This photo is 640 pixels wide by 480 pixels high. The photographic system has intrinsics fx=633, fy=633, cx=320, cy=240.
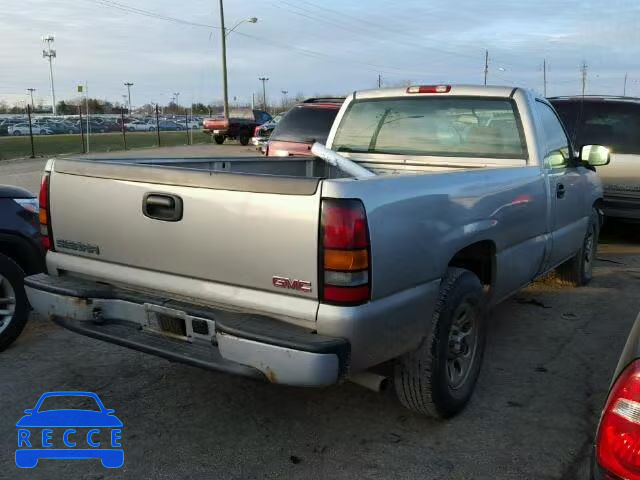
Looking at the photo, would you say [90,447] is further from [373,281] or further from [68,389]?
[373,281]

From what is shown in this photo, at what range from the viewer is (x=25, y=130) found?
5412 cm

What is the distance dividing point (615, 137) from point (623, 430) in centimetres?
775

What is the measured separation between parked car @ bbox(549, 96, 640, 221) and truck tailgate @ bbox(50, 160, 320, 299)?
6.98 metres

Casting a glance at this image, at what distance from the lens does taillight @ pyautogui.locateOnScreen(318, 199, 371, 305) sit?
8.90 feet

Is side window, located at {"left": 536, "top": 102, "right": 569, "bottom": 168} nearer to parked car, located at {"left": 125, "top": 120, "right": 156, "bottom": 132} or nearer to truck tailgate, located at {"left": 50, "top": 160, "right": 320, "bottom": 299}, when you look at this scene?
truck tailgate, located at {"left": 50, "top": 160, "right": 320, "bottom": 299}

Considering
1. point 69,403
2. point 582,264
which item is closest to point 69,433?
point 69,403

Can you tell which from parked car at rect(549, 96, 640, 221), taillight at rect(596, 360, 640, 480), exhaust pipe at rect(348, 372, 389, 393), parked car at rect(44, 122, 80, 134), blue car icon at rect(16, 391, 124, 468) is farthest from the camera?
parked car at rect(44, 122, 80, 134)

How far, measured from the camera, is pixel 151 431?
347 cm

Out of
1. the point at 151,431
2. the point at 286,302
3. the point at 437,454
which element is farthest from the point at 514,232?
the point at 151,431

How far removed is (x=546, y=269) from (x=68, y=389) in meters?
3.61

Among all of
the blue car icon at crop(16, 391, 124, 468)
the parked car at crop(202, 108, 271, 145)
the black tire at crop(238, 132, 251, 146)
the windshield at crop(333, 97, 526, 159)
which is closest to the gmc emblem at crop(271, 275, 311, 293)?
the blue car icon at crop(16, 391, 124, 468)

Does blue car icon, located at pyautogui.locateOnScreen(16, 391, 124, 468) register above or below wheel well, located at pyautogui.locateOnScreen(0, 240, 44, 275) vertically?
below

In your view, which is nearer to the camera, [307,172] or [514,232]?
[514,232]

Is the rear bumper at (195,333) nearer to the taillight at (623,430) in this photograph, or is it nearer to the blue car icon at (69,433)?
the blue car icon at (69,433)
